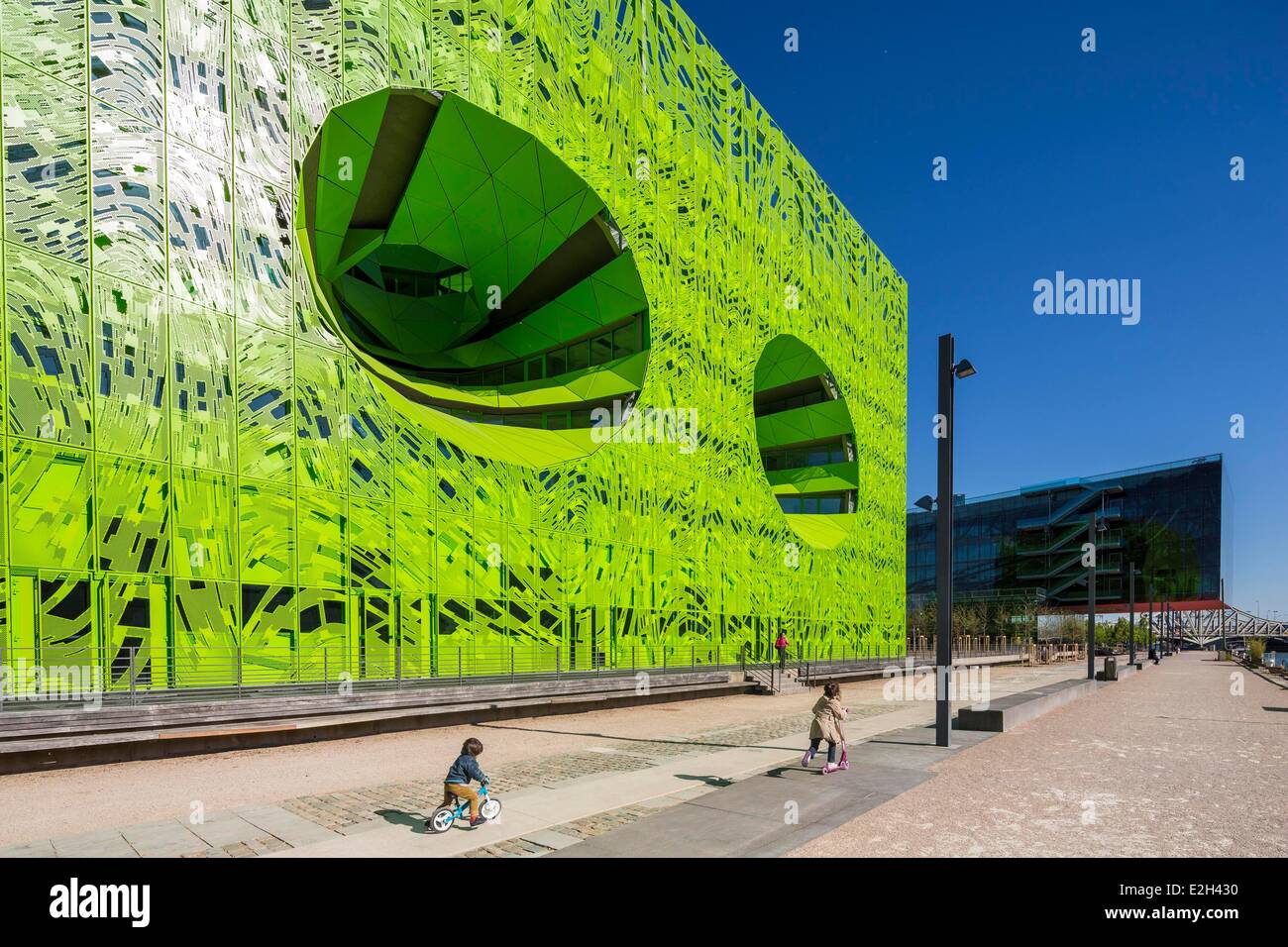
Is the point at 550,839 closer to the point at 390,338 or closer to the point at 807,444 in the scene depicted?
the point at 390,338

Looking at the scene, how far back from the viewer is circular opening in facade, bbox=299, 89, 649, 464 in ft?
80.7

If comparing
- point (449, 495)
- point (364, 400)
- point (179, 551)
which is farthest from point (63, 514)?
point (449, 495)

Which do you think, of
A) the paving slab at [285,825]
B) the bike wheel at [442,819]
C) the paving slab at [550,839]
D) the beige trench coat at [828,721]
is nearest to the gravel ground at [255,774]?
the paving slab at [285,825]

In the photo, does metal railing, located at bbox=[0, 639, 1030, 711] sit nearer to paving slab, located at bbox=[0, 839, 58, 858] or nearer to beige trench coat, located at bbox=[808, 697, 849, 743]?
paving slab, located at bbox=[0, 839, 58, 858]

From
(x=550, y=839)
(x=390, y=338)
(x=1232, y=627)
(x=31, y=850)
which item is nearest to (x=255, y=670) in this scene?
(x=31, y=850)

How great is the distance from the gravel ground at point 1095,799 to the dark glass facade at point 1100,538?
86129 millimetres

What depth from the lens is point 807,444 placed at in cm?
5284

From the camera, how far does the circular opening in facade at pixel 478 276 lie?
24609 millimetres

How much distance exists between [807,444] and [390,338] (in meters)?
28.9

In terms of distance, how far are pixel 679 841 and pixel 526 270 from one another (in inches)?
1116

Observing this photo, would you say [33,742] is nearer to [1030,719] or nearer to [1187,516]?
[1030,719]

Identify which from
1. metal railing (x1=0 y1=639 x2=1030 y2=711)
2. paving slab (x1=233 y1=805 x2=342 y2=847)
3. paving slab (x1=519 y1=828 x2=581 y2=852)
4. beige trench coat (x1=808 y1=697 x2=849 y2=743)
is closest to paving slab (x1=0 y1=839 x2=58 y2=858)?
paving slab (x1=233 y1=805 x2=342 y2=847)

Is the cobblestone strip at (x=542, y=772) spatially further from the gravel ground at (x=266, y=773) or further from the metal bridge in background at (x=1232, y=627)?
the metal bridge in background at (x=1232, y=627)
